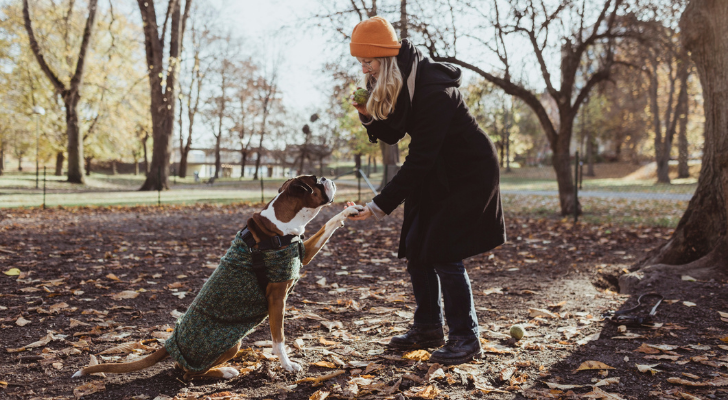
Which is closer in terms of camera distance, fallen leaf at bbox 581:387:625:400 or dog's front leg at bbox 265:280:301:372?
fallen leaf at bbox 581:387:625:400

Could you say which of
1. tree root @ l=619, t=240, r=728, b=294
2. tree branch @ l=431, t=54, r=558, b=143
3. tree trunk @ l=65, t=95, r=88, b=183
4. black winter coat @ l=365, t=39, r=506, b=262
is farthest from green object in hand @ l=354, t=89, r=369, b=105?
tree trunk @ l=65, t=95, r=88, b=183

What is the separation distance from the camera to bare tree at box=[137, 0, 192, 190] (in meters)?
19.0

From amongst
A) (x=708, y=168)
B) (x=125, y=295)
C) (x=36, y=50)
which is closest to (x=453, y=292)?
(x=125, y=295)

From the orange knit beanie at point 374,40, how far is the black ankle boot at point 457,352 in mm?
1887

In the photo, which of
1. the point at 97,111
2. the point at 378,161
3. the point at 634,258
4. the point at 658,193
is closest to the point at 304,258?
the point at 634,258

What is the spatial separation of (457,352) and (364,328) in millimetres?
1011

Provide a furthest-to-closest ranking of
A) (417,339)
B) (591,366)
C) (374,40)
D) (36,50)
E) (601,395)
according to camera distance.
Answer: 1. (36,50)
2. (417,339)
3. (591,366)
4. (374,40)
5. (601,395)

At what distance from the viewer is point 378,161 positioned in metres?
83.4

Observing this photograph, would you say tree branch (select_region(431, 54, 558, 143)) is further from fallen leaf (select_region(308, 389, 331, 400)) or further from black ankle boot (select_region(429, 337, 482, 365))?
fallen leaf (select_region(308, 389, 331, 400))

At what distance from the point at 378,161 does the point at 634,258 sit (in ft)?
254

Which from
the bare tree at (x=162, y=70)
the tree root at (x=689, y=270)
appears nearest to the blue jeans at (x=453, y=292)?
the tree root at (x=689, y=270)

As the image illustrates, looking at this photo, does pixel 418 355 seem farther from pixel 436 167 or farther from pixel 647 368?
pixel 647 368

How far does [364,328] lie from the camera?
3.93m

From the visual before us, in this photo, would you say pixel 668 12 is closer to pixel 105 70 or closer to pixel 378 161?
pixel 105 70
